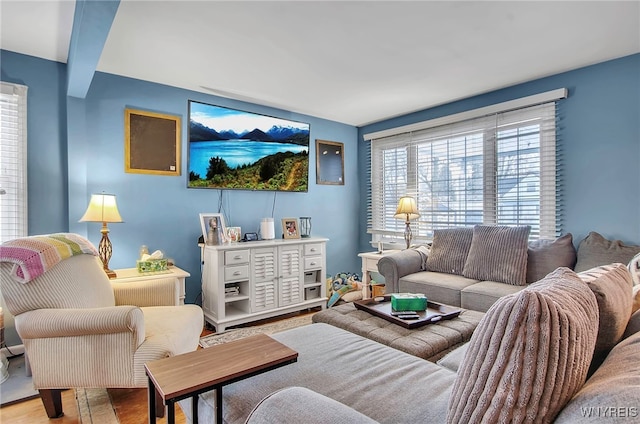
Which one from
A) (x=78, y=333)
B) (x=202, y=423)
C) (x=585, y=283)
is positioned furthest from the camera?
(x=78, y=333)

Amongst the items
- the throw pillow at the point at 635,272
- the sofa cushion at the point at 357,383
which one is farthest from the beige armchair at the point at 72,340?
the throw pillow at the point at 635,272

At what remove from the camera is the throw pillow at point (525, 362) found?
0.61m

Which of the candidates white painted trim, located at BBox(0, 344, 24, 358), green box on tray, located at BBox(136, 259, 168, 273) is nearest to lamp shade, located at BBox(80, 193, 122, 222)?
green box on tray, located at BBox(136, 259, 168, 273)

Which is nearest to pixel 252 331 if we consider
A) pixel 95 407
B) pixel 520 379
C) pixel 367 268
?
pixel 95 407

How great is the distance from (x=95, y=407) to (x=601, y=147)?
400cm

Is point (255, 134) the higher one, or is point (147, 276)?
point (255, 134)

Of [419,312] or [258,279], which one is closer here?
[419,312]

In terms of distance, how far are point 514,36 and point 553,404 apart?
2.44 meters

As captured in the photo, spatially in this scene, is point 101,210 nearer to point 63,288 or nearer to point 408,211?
point 63,288

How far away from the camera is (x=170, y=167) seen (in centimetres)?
320

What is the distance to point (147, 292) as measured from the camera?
2.33 m

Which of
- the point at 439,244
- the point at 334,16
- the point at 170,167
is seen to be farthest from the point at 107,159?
the point at 439,244

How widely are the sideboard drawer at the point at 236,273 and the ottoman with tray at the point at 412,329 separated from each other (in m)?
1.22

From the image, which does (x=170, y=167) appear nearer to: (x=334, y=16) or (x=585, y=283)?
(x=334, y=16)
